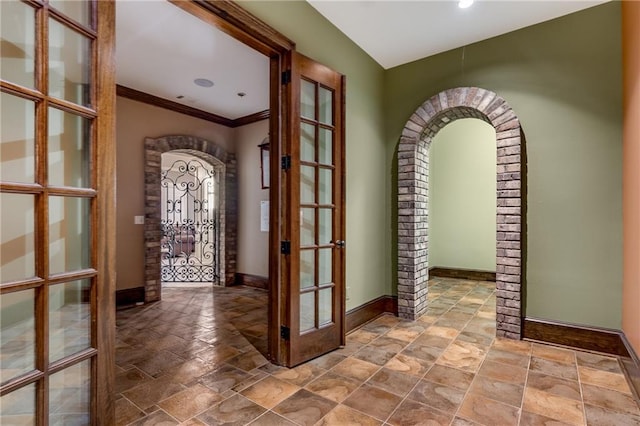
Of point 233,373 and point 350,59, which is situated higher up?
point 350,59

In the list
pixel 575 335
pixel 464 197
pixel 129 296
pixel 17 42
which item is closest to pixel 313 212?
pixel 17 42

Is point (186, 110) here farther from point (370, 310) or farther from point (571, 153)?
point (571, 153)

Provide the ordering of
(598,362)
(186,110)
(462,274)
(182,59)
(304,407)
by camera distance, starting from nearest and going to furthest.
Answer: (304,407)
(598,362)
(182,59)
(186,110)
(462,274)

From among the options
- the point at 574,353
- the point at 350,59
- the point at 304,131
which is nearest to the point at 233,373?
the point at 304,131

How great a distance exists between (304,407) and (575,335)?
2550mm

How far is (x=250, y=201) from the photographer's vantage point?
18.4ft

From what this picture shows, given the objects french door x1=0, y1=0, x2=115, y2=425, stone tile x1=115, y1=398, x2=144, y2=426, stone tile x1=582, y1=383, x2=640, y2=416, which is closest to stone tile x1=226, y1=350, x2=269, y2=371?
stone tile x1=115, y1=398, x2=144, y2=426

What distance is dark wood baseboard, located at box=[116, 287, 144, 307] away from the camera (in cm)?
429

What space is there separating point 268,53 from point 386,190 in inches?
83.1

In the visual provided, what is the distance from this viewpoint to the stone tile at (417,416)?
72.1 inches

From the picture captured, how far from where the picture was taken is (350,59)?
334cm

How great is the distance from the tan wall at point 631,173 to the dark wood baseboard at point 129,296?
5279 mm

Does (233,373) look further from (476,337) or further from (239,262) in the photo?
(239,262)

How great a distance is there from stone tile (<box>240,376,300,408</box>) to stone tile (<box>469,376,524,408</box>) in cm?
125
